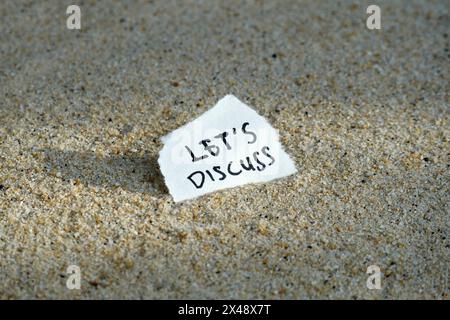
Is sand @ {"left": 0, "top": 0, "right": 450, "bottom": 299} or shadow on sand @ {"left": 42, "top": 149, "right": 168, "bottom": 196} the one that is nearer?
sand @ {"left": 0, "top": 0, "right": 450, "bottom": 299}

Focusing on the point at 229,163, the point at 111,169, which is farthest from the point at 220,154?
the point at 111,169

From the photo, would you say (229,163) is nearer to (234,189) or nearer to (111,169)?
(234,189)

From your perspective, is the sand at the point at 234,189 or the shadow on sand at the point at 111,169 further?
the shadow on sand at the point at 111,169
